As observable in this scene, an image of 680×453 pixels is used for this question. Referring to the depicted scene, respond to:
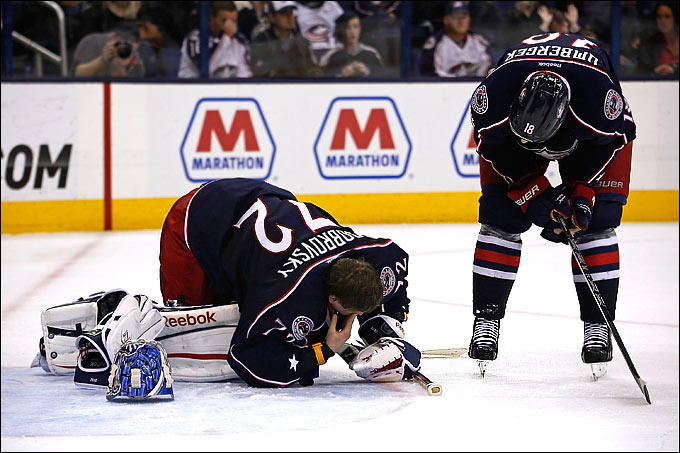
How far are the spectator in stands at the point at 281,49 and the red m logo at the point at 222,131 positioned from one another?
0.38 m

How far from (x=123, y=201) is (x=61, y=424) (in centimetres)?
392

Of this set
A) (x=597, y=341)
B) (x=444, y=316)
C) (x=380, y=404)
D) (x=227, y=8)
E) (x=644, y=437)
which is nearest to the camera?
(x=644, y=437)

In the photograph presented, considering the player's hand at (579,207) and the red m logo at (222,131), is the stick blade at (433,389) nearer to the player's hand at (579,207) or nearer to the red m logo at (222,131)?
the player's hand at (579,207)

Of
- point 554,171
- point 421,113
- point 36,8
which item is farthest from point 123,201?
point 554,171

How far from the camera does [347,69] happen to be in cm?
707

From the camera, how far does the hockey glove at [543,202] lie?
130 inches

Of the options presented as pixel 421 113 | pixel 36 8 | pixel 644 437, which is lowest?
pixel 644 437

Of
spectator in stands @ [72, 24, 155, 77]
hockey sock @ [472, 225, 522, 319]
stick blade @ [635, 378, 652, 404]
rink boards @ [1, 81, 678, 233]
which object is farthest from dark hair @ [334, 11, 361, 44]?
stick blade @ [635, 378, 652, 404]

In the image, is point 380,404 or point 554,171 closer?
point 380,404

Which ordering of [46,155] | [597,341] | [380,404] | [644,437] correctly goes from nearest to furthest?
[644,437] < [380,404] < [597,341] < [46,155]

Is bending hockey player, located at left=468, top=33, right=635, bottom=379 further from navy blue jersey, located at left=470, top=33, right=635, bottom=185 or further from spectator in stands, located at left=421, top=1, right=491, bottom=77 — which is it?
spectator in stands, located at left=421, top=1, right=491, bottom=77

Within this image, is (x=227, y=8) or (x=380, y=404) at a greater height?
(x=227, y=8)

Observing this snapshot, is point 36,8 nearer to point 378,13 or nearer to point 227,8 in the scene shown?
point 227,8

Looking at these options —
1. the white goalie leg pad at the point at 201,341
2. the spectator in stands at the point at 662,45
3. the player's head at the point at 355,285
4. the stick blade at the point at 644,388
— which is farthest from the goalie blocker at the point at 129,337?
the spectator in stands at the point at 662,45
